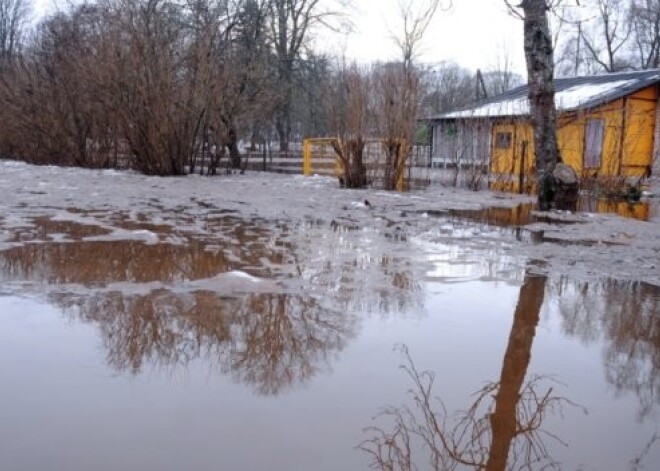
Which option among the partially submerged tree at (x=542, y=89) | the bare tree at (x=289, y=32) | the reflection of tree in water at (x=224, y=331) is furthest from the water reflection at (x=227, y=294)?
the bare tree at (x=289, y=32)

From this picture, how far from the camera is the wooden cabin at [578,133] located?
54.7 feet

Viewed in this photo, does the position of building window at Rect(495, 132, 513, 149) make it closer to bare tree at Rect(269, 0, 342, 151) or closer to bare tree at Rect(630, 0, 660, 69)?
bare tree at Rect(269, 0, 342, 151)

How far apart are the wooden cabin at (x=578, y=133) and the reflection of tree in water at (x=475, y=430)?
12607 mm

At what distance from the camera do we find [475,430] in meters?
3.09

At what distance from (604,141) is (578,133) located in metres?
1.17

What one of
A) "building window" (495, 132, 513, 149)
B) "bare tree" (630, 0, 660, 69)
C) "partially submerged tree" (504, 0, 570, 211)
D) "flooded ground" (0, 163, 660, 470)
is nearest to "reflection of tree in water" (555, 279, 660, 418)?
"flooded ground" (0, 163, 660, 470)

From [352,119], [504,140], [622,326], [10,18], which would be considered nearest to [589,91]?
[504,140]

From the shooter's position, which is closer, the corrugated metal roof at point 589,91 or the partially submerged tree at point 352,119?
the partially submerged tree at point 352,119

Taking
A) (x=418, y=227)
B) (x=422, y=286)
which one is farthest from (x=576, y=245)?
(x=422, y=286)

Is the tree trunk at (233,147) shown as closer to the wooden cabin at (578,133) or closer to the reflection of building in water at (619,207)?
the wooden cabin at (578,133)

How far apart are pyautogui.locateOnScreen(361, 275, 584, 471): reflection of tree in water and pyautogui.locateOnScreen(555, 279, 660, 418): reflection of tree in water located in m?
0.58

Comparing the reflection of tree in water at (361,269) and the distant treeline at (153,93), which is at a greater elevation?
the distant treeline at (153,93)

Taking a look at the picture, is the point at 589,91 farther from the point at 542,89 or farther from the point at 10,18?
the point at 10,18

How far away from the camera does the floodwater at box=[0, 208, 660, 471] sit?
291cm
